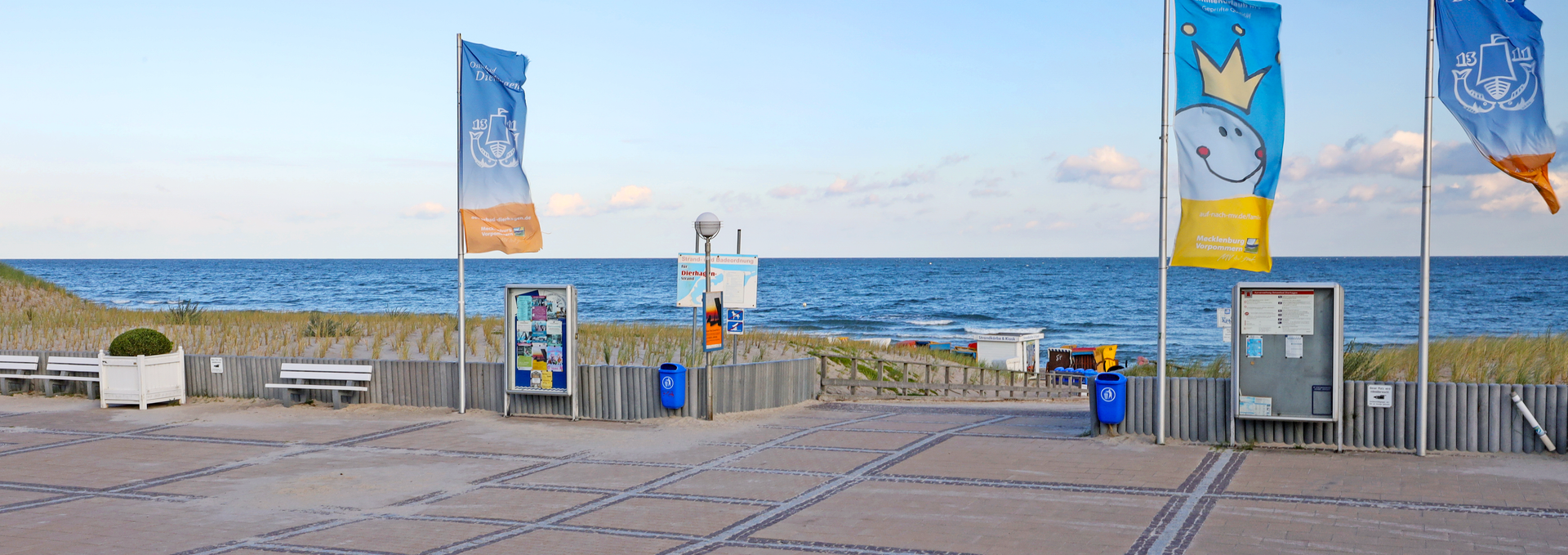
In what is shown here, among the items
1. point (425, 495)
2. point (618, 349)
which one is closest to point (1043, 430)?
point (425, 495)

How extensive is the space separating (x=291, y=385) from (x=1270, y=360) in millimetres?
12213

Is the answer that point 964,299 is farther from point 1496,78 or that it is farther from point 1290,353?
point 1496,78

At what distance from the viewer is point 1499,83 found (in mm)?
9633

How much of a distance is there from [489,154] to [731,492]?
6533mm

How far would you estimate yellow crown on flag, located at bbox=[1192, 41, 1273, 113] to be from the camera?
10.4 metres

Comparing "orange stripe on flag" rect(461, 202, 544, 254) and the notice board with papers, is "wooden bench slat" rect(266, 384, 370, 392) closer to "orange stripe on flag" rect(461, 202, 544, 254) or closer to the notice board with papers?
"orange stripe on flag" rect(461, 202, 544, 254)

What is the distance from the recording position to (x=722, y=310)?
1399cm

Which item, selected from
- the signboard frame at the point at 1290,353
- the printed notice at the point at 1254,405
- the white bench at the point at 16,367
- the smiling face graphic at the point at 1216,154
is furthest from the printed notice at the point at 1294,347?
the white bench at the point at 16,367

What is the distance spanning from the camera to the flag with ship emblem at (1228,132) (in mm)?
10383

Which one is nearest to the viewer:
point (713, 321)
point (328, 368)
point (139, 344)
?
point (713, 321)

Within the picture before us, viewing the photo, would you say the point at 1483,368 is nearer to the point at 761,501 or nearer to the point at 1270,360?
the point at 1270,360

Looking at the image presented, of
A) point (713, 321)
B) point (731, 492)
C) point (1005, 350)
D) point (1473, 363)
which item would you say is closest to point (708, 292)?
point (713, 321)

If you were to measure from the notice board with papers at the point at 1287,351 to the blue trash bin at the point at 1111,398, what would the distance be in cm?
111

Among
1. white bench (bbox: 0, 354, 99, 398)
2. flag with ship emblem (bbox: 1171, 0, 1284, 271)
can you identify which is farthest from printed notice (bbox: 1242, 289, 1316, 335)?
white bench (bbox: 0, 354, 99, 398)
